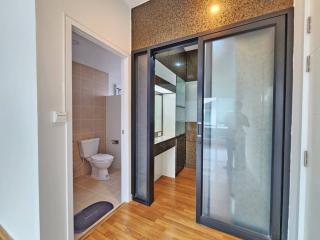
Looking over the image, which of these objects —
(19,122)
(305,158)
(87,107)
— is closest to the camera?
(305,158)

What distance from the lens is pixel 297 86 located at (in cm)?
127

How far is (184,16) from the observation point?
5.87ft

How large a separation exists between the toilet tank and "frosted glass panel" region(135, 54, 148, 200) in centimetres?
152

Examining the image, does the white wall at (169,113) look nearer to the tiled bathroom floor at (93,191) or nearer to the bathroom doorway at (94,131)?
the bathroom doorway at (94,131)

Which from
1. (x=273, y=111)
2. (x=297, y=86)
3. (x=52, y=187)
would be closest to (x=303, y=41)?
(x=297, y=86)

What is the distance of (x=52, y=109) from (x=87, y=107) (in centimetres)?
229

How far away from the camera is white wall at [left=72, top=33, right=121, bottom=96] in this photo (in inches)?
96.5

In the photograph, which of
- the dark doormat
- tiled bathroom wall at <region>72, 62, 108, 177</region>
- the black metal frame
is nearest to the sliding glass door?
the black metal frame

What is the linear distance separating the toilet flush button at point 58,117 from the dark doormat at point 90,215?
124cm

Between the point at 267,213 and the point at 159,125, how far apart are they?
219 cm

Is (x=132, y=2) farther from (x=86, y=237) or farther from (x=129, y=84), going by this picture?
(x=86, y=237)

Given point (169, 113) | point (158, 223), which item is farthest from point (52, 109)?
point (169, 113)

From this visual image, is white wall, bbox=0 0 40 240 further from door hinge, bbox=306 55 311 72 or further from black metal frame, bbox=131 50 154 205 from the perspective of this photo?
door hinge, bbox=306 55 311 72

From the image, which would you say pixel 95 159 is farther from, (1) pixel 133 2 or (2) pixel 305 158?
(2) pixel 305 158
